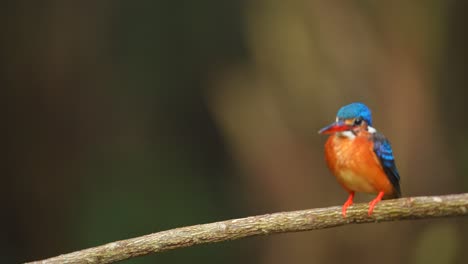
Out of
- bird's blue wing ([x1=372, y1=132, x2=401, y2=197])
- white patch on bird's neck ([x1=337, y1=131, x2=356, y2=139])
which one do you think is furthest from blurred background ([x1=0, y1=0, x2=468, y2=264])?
white patch on bird's neck ([x1=337, y1=131, x2=356, y2=139])

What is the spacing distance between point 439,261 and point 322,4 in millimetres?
1998

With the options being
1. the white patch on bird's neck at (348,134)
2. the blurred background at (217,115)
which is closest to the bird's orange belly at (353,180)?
the white patch on bird's neck at (348,134)

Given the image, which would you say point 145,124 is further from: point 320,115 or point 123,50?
point 320,115

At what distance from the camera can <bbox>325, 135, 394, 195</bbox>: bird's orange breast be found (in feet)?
7.46

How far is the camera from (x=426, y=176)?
4.54 metres

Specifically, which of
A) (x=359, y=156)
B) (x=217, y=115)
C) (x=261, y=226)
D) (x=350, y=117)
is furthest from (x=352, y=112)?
(x=217, y=115)

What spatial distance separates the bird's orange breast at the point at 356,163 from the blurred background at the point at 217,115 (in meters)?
2.05

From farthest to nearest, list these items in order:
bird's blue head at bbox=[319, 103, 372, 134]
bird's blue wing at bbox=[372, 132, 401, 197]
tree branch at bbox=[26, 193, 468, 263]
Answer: bird's blue wing at bbox=[372, 132, 401, 197], bird's blue head at bbox=[319, 103, 372, 134], tree branch at bbox=[26, 193, 468, 263]

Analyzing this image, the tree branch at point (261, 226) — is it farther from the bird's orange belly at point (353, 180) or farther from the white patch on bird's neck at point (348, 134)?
the white patch on bird's neck at point (348, 134)

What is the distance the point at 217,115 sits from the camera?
5461mm

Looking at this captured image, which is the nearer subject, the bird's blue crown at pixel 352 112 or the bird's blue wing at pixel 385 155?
the bird's blue crown at pixel 352 112

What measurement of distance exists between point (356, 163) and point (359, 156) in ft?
0.09

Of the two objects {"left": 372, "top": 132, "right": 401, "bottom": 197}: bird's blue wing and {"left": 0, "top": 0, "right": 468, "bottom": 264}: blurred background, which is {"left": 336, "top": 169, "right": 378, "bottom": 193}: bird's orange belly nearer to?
Result: {"left": 372, "top": 132, "right": 401, "bottom": 197}: bird's blue wing

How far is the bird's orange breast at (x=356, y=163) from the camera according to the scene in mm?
2273
